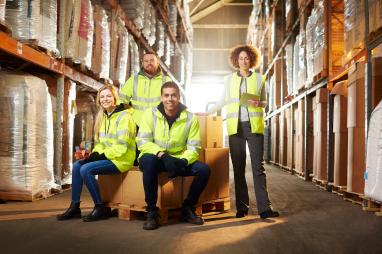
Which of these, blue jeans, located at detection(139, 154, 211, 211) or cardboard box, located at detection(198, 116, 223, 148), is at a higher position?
cardboard box, located at detection(198, 116, 223, 148)

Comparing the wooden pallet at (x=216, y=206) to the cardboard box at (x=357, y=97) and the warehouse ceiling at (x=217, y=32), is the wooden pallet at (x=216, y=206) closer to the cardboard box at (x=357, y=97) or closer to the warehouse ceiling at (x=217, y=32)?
the cardboard box at (x=357, y=97)

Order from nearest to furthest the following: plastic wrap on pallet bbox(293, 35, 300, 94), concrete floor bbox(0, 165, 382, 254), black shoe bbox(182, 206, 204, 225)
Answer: concrete floor bbox(0, 165, 382, 254) → black shoe bbox(182, 206, 204, 225) → plastic wrap on pallet bbox(293, 35, 300, 94)

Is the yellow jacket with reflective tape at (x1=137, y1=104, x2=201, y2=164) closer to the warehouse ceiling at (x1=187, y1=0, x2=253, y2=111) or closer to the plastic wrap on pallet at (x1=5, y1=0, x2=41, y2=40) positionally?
the plastic wrap on pallet at (x1=5, y1=0, x2=41, y2=40)

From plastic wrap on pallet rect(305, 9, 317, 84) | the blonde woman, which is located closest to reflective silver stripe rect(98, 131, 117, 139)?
the blonde woman

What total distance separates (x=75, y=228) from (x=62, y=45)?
276 cm

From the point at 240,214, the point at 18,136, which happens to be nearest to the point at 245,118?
the point at 240,214

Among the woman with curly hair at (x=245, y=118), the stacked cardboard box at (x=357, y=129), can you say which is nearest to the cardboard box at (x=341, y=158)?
the stacked cardboard box at (x=357, y=129)

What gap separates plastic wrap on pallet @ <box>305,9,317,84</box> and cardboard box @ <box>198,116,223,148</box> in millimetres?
3310

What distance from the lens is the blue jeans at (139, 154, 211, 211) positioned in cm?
352

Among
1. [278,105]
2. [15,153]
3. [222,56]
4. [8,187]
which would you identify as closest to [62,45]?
[15,153]

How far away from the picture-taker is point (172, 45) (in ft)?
43.2

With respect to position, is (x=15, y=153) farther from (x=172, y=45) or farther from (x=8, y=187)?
(x=172, y=45)

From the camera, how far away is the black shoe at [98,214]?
12.1 feet

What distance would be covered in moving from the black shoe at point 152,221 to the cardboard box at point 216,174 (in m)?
0.62
